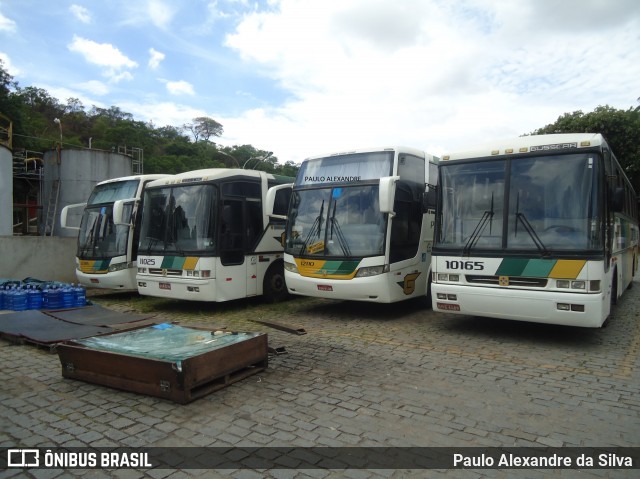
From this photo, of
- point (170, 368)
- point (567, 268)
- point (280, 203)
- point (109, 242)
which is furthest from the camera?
point (109, 242)

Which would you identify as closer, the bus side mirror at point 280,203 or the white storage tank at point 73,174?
the bus side mirror at point 280,203

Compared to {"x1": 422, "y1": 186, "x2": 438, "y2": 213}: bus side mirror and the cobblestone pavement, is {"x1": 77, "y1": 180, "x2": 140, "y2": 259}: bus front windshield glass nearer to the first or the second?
the cobblestone pavement

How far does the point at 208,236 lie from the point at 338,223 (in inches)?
107

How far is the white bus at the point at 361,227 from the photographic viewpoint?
8.63m

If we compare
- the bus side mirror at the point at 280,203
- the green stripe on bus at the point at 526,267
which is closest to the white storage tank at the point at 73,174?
the bus side mirror at the point at 280,203

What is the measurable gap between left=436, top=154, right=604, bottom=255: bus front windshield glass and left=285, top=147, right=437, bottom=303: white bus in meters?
1.18

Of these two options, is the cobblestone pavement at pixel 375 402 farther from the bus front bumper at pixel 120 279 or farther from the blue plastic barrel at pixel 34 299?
the bus front bumper at pixel 120 279

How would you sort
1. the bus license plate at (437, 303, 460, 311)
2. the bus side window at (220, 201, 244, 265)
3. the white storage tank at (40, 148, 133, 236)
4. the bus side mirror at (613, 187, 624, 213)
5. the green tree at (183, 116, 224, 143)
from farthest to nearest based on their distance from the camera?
the green tree at (183, 116, 224, 143), the white storage tank at (40, 148, 133, 236), the bus side window at (220, 201, 244, 265), the bus license plate at (437, 303, 460, 311), the bus side mirror at (613, 187, 624, 213)

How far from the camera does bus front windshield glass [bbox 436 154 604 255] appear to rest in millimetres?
6652

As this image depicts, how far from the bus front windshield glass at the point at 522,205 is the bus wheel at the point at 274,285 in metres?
4.66

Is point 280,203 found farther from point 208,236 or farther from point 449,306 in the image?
point 449,306

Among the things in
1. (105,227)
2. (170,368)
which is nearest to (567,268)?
(170,368)

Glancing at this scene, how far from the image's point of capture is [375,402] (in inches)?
189

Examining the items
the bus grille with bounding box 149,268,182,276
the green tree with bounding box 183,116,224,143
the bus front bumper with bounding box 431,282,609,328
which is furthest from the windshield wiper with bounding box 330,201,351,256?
the green tree with bounding box 183,116,224,143
